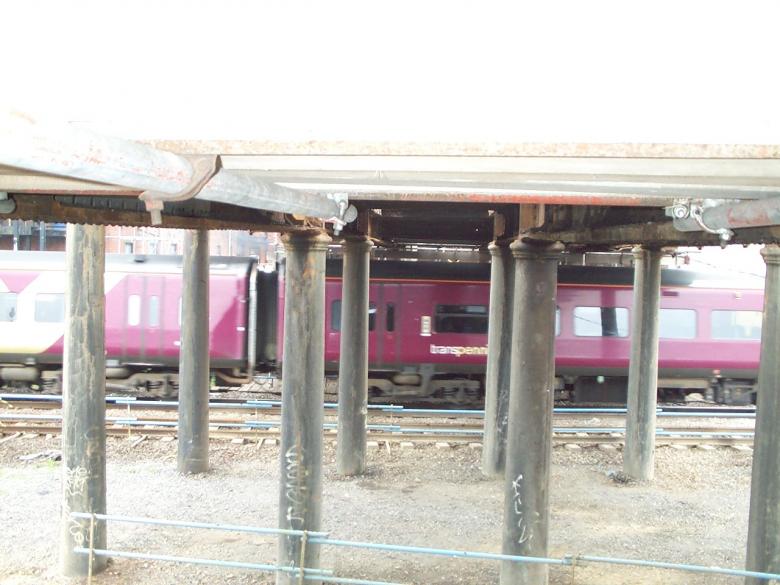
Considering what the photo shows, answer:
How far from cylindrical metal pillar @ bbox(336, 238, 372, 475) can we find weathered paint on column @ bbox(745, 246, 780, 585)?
19.4 feet

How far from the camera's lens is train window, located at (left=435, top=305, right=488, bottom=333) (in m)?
14.2

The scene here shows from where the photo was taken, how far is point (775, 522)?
6.46 m

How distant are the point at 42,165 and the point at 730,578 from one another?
27.1 ft

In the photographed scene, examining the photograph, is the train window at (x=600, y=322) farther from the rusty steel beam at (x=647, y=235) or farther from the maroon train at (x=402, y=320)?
the rusty steel beam at (x=647, y=235)

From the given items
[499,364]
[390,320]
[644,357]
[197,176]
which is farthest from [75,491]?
[644,357]

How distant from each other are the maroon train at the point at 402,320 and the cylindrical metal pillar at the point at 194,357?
3.74 m

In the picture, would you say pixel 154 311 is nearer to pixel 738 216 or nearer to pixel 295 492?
pixel 295 492

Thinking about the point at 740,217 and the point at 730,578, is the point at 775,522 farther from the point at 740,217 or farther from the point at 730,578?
the point at 740,217

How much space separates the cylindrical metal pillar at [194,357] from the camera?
10.4 meters

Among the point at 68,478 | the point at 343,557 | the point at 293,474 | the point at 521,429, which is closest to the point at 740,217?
the point at 521,429

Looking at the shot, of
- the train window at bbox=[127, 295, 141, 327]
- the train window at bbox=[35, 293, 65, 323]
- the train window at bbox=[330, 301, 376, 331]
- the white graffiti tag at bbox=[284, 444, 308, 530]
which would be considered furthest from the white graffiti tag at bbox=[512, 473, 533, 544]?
the train window at bbox=[35, 293, 65, 323]

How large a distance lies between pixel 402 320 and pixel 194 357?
492 centimetres

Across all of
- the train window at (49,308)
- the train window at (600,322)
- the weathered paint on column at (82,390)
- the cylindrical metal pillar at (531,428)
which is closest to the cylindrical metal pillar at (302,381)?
the weathered paint on column at (82,390)

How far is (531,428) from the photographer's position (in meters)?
7.32
